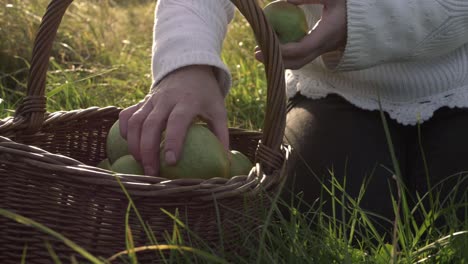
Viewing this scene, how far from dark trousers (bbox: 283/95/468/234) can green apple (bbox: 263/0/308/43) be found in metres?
0.29

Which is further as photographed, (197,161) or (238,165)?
(238,165)

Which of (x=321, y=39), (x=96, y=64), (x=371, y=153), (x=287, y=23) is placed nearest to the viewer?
(x=321, y=39)

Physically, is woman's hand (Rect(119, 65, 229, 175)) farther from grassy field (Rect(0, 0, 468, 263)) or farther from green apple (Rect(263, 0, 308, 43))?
grassy field (Rect(0, 0, 468, 263))

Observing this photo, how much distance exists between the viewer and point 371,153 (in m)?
1.80

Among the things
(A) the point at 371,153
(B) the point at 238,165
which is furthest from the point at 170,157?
(A) the point at 371,153

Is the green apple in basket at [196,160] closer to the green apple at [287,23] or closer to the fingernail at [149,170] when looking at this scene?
the fingernail at [149,170]

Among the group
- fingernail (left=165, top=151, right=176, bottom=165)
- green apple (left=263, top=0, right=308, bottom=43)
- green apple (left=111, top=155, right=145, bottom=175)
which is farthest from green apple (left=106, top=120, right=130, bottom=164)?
green apple (left=263, top=0, right=308, bottom=43)

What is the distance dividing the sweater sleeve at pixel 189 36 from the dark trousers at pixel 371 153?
0.34 meters

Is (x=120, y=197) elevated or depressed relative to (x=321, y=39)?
depressed

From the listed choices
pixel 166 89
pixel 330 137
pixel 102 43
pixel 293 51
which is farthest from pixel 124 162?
pixel 102 43

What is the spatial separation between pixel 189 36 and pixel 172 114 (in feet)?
0.74

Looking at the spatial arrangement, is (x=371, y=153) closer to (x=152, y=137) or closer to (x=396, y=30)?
(x=396, y=30)

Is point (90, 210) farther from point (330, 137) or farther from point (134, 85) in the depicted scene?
point (134, 85)

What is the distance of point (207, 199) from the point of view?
1235mm
